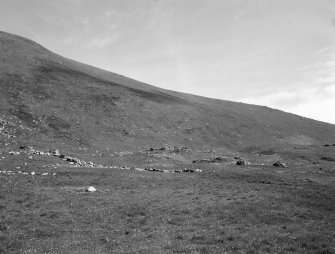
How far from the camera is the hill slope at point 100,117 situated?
76375 millimetres

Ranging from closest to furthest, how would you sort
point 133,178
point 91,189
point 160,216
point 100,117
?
point 160,216, point 91,189, point 133,178, point 100,117

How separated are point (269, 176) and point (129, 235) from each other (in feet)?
116

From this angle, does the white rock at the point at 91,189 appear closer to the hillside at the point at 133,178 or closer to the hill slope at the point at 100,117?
the hillside at the point at 133,178

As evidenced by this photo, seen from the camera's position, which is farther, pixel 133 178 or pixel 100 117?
pixel 100 117

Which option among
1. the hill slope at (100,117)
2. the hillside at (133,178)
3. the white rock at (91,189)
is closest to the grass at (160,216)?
the hillside at (133,178)

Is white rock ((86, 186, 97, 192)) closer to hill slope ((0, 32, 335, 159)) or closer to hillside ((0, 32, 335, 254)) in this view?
hillside ((0, 32, 335, 254))

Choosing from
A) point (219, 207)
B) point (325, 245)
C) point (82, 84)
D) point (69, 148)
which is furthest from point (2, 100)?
point (325, 245)

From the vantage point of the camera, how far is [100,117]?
3649 inches

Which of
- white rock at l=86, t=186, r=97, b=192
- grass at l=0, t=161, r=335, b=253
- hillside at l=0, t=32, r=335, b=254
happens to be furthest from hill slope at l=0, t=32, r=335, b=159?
grass at l=0, t=161, r=335, b=253

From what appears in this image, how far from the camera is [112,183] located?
4275 centimetres

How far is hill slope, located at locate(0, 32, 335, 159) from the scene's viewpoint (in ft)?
251

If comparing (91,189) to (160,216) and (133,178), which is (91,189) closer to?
(133,178)

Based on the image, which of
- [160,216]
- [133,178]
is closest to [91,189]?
[133,178]

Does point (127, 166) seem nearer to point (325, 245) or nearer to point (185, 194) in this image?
point (185, 194)
